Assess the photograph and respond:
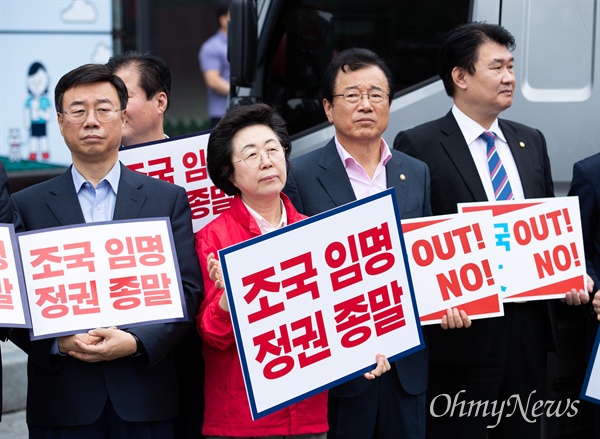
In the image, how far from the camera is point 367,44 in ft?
15.9

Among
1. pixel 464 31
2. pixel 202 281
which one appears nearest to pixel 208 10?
pixel 464 31

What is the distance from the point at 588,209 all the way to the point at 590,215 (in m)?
0.03

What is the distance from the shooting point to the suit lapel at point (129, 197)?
334 centimetres

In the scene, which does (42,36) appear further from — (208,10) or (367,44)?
(367,44)

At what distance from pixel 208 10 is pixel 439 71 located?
7361mm

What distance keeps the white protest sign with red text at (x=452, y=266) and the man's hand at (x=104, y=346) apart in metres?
1.11

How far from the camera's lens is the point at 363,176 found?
12.4 feet

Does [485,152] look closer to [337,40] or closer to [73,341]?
[337,40]

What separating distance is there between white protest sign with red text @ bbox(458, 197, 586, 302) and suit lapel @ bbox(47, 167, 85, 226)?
154cm

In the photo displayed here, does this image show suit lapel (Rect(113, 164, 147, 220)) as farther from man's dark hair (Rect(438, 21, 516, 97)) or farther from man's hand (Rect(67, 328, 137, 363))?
man's dark hair (Rect(438, 21, 516, 97))

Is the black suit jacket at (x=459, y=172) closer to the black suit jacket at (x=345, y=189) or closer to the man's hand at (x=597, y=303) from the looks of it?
the black suit jacket at (x=345, y=189)

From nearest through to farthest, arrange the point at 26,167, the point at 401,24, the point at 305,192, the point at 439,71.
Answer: the point at 305,192
the point at 439,71
the point at 401,24
the point at 26,167

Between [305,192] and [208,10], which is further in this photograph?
[208,10]

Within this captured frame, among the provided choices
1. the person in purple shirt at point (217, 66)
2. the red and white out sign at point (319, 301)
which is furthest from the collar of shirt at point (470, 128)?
the person in purple shirt at point (217, 66)
